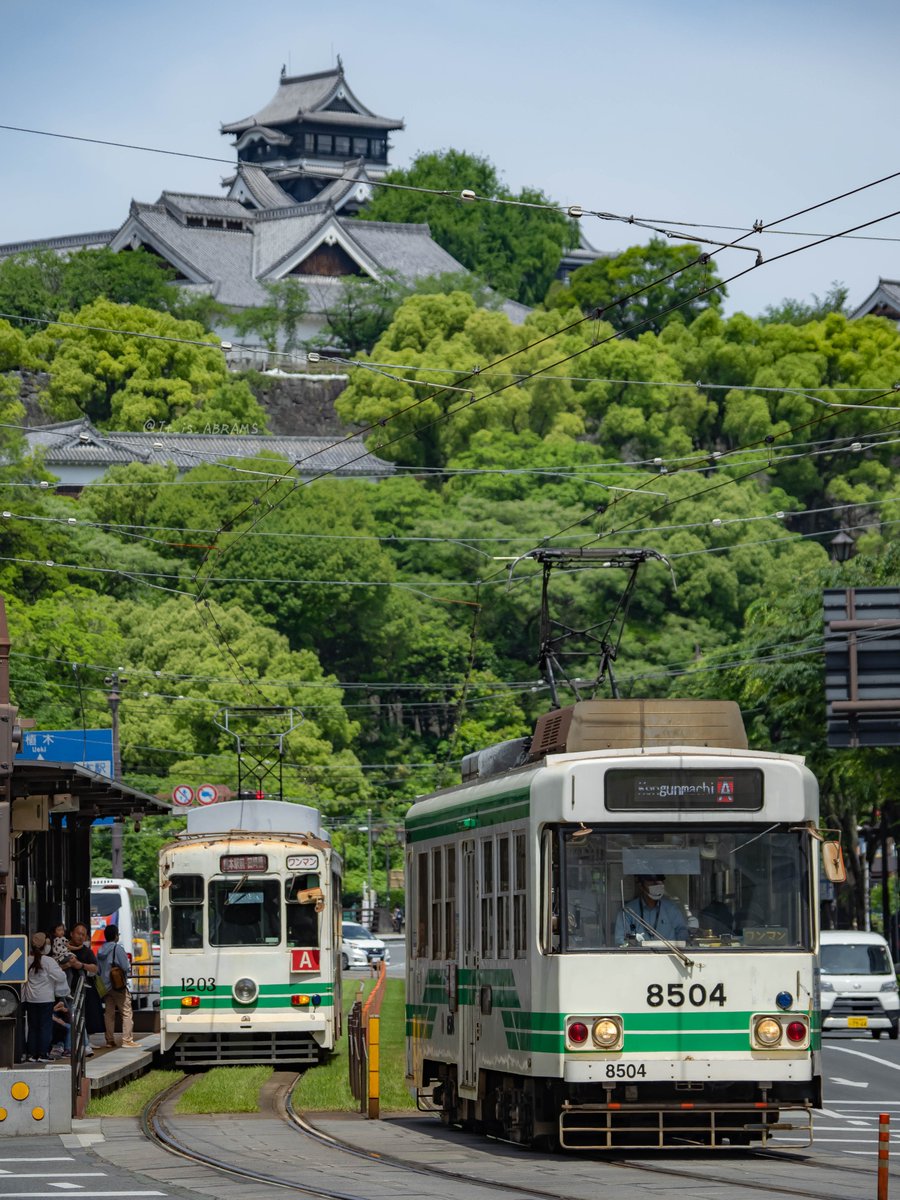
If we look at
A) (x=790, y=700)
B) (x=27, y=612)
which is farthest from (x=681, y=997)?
(x=27, y=612)

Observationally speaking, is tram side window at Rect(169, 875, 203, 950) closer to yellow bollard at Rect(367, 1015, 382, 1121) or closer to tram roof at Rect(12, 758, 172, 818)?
tram roof at Rect(12, 758, 172, 818)

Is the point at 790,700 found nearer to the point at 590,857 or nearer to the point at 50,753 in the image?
the point at 50,753

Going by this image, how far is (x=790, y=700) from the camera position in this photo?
4734 cm

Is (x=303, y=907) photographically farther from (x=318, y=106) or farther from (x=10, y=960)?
(x=318, y=106)

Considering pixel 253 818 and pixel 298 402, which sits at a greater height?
pixel 298 402

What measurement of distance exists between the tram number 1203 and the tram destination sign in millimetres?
1073

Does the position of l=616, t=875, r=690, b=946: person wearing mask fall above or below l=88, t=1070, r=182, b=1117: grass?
above

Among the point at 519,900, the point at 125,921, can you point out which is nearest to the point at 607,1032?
the point at 519,900

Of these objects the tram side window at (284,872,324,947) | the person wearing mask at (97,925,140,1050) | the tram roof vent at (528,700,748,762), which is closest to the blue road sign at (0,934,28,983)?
the tram roof vent at (528,700,748,762)

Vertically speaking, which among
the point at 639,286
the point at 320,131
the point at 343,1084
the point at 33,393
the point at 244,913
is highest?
the point at 320,131

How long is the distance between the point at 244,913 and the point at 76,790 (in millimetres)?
2789

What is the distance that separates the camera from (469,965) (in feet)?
56.6

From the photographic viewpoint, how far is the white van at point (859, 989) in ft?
114

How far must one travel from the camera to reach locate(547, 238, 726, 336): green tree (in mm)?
105188
